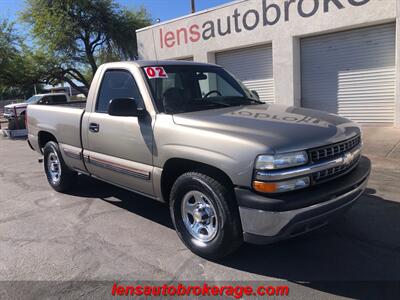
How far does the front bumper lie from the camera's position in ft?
9.45

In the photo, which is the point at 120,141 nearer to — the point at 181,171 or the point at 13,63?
the point at 181,171

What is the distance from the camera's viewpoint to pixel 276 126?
10.7 feet

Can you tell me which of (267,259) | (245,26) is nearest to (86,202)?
(267,259)

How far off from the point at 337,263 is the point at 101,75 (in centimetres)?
342

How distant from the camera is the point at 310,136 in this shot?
10.3 feet

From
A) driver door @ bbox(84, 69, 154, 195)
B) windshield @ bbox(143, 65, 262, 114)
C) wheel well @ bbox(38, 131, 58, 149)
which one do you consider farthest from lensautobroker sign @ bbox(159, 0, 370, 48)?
wheel well @ bbox(38, 131, 58, 149)

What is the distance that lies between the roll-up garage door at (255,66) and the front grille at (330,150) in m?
9.53

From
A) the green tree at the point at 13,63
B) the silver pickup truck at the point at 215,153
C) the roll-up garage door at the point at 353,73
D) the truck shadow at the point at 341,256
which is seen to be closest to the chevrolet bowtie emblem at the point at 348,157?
the silver pickup truck at the point at 215,153

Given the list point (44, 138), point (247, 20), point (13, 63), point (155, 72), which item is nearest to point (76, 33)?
point (13, 63)

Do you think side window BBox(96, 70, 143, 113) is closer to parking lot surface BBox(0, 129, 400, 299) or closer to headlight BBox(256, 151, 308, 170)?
parking lot surface BBox(0, 129, 400, 299)

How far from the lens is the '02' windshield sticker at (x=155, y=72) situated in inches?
164

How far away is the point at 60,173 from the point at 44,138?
0.84 metres

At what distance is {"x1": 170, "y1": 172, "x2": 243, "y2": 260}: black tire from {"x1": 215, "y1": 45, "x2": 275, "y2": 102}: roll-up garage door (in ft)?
32.0

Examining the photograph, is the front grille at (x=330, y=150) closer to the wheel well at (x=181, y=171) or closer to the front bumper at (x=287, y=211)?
the front bumper at (x=287, y=211)
